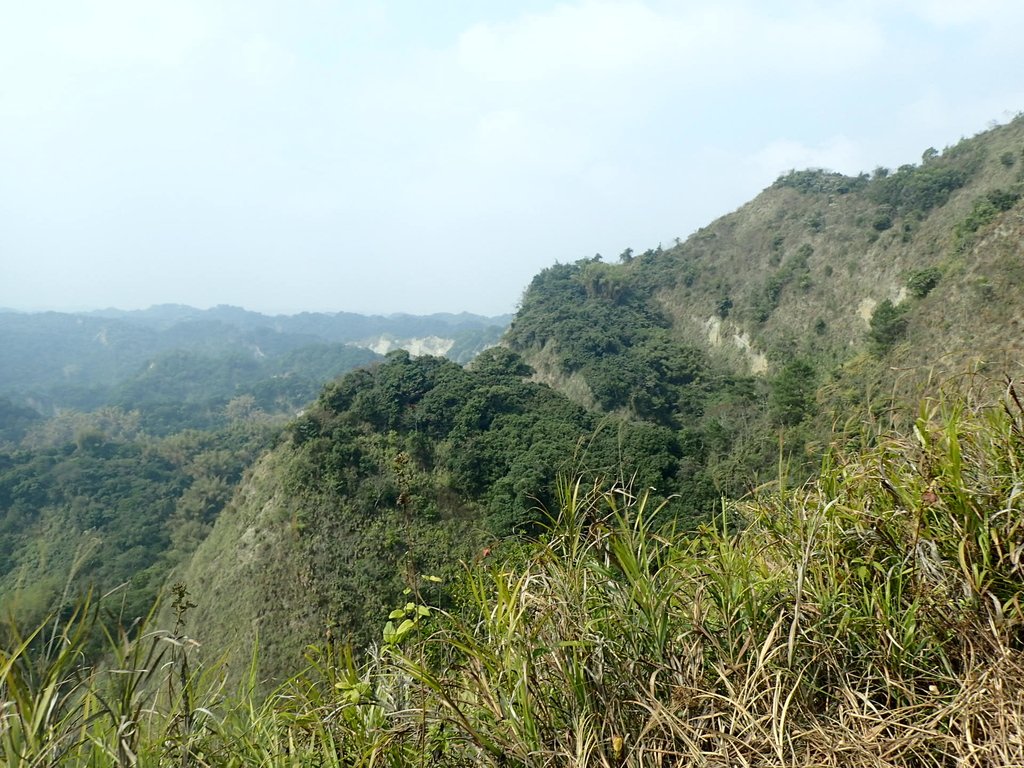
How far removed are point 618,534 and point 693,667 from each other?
0.48 metres

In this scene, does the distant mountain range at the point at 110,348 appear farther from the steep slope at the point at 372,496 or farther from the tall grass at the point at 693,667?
the tall grass at the point at 693,667

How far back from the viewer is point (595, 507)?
223 cm

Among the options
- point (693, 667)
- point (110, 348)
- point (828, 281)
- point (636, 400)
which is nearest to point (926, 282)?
point (828, 281)

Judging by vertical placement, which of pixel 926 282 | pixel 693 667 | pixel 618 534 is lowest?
pixel 693 667

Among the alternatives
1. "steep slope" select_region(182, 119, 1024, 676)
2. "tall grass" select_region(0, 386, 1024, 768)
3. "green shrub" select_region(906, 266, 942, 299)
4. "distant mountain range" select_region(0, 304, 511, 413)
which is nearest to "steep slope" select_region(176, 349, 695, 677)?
"steep slope" select_region(182, 119, 1024, 676)

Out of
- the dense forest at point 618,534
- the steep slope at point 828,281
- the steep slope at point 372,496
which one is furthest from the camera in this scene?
the steep slope at point 828,281

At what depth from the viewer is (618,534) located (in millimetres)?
1975

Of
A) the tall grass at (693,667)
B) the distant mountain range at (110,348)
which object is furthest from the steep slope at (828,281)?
the distant mountain range at (110,348)

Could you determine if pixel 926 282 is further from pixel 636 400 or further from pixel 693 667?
pixel 693 667

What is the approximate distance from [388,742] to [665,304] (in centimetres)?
4822

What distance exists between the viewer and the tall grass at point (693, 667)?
4.84 feet

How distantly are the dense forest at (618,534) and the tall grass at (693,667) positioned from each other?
0.5 inches

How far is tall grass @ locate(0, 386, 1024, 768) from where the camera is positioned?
1477 mm

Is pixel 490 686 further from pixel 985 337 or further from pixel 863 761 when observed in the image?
pixel 985 337
